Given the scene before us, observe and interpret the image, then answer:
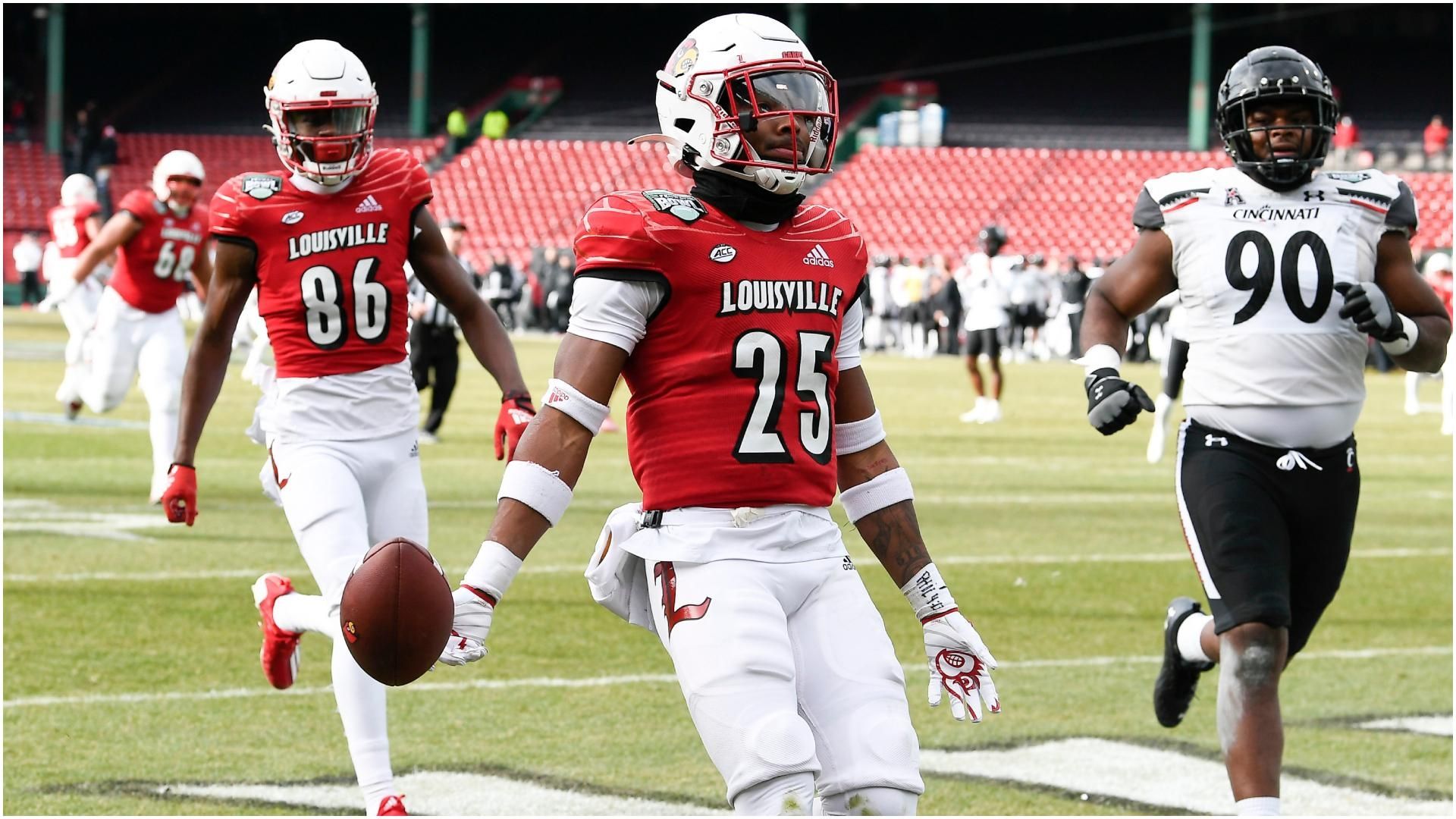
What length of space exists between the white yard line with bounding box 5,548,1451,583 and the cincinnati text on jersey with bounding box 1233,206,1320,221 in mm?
4629

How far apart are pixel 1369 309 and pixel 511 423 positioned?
2.04m

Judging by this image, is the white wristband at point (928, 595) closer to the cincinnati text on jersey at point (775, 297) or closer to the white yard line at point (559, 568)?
the cincinnati text on jersey at point (775, 297)

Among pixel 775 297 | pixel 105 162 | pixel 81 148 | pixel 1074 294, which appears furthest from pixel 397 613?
pixel 105 162

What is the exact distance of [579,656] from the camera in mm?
7449

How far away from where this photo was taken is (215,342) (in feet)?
19.0

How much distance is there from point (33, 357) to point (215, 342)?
2054cm

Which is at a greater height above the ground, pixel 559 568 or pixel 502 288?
pixel 559 568

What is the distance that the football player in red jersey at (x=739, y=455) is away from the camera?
11.8 ft

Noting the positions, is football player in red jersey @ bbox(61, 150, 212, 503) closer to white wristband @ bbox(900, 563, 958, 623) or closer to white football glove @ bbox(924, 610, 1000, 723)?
Result: white wristband @ bbox(900, 563, 958, 623)

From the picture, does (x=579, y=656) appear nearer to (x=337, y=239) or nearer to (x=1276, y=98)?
(x=337, y=239)

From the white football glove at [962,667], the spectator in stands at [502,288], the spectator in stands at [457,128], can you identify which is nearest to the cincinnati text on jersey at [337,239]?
the white football glove at [962,667]

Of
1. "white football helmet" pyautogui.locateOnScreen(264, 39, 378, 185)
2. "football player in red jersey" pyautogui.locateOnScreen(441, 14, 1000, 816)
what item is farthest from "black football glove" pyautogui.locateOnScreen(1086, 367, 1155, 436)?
"white football helmet" pyautogui.locateOnScreen(264, 39, 378, 185)

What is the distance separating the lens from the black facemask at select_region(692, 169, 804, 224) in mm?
3816

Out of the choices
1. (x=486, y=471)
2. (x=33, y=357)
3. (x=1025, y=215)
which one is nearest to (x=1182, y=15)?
(x=1025, y=215)
